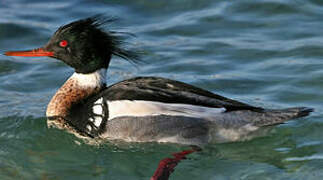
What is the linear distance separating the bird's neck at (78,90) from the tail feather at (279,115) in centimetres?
182

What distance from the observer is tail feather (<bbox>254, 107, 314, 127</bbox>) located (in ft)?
20.9

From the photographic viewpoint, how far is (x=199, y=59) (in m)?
9.28

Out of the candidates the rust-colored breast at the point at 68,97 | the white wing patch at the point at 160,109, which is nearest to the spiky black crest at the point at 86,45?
the rust-colored breast at the point at 68,97

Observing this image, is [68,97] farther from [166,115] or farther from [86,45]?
[166,115]

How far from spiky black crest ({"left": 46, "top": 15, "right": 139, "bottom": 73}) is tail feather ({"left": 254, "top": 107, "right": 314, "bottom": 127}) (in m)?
1.61

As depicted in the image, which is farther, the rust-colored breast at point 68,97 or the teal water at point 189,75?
the rust-colored breast at point 68,97

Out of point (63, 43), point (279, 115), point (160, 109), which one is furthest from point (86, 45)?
point (279, 115)

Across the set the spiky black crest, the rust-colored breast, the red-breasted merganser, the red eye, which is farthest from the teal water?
the red eye

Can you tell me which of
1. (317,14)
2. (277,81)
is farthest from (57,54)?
(317,14)

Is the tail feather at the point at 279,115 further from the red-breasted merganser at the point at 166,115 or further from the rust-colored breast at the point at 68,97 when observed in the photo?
the rust-colored breast at the point at 68,97

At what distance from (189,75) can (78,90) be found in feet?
6.92

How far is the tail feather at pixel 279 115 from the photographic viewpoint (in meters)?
6.38

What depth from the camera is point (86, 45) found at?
684cm

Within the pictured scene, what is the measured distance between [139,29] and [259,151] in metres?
4.35
